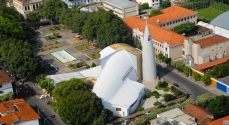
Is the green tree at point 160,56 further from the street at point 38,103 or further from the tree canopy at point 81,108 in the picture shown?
the street at point 38,103

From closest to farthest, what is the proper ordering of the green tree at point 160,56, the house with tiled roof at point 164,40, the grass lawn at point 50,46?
1. the green tree at point 160,56
2. the house with tiled roof at point 164,40
3. the grass lawn at point 50,46

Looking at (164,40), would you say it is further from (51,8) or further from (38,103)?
(51,8)

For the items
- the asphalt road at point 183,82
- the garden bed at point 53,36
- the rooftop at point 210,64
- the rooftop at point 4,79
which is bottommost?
the asphalt road at point 183,82

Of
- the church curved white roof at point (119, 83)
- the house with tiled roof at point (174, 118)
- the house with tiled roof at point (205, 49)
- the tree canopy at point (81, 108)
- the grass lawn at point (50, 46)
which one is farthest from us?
the grass lawn at point (50, 46)

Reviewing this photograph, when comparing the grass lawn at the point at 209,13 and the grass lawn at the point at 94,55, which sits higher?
the grass lawn at the point at 209,13

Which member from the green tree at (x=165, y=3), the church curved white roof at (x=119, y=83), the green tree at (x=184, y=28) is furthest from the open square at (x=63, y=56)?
the green tree at (x=165, y=3)

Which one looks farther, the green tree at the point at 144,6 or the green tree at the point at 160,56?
the green tree at the point at 144,6

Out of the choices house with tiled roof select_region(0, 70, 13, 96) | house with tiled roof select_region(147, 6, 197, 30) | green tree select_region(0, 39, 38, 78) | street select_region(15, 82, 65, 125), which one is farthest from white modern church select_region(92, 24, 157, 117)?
house with tiled roof select_region(147, 6, 197, 30)

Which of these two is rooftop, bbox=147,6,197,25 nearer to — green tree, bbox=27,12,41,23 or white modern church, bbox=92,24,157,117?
white modern church, bbox=92,24,157,117
